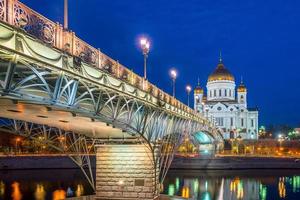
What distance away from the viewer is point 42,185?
53562 millimetres

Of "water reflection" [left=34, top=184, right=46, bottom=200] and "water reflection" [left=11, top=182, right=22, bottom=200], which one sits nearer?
"water reflection" [left=11, top=182, right=22, bottom=200]

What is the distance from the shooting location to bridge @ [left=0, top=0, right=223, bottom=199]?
499 inches

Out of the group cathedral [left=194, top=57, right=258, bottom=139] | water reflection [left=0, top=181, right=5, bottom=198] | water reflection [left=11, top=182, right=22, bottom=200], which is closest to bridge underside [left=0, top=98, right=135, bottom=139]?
water reflection [left=11, top=182, right=22, bottom=200]

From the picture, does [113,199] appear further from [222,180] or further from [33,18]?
[222,180]

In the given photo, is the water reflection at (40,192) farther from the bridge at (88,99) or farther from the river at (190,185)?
the bridge at (88,99)

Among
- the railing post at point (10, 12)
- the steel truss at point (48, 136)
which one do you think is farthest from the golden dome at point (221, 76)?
the railing post at point (10, 12)

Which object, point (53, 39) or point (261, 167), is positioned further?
point (261, 167)

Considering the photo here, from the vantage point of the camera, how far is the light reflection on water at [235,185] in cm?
4827

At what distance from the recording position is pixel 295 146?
116 meters

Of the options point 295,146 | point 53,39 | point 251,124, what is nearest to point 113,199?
point 53,39

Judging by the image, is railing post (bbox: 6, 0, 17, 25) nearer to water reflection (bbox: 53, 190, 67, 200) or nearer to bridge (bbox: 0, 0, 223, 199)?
bridge (bbox: 0, 0, 223, 199)

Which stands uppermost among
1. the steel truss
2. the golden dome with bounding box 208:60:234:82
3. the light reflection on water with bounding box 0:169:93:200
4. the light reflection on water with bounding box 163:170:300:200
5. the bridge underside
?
the golden dome with bounding box 208:60:234:82

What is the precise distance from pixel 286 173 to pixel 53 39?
2603 inches

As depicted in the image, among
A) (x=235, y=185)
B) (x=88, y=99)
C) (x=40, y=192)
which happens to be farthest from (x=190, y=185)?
(x=88, y=99)
